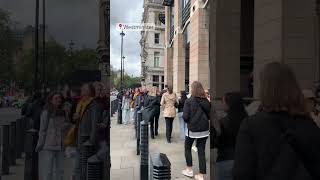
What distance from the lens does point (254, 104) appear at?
224 inches

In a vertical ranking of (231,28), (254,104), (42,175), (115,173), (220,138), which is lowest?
(115,173)

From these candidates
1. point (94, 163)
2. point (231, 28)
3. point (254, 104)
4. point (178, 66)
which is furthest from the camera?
point (178, 66)

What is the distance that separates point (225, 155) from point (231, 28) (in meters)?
3.04

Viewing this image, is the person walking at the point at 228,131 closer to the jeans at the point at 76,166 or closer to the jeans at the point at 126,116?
the jeans at the point at 76,166

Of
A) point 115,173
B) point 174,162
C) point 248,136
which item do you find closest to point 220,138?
point 248,136

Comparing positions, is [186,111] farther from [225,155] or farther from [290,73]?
[290,73]

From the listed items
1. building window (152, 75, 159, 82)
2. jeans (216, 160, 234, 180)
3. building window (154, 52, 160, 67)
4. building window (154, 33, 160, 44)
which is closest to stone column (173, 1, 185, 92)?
jeans (216, 160, 234, 180)

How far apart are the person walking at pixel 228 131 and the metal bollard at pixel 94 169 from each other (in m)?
1.36

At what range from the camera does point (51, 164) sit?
4941mm

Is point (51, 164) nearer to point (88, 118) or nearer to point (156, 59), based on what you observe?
point (88, 118)

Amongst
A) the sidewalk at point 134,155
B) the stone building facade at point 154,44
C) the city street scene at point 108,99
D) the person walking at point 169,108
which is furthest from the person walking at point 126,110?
the stone building facade at point 154,44

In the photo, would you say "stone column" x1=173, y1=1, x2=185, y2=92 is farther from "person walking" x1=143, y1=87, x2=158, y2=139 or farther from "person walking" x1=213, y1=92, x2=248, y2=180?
"person walking" x1=213, y1=92, x2=248, y2=180

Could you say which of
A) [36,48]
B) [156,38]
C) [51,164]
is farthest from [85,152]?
[156,38]

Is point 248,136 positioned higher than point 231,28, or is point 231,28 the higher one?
point 231,28
